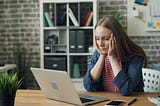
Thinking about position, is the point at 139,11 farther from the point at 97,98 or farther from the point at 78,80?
the point at 97,98

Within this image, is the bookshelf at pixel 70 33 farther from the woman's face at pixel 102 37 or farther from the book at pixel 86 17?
the woman's face at pixel 102 37

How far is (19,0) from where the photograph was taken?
4754 mm

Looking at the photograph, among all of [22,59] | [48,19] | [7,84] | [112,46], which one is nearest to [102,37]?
[112,46]

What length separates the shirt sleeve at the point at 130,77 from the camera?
1966 mm

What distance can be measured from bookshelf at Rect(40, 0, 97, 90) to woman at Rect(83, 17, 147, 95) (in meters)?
2.02

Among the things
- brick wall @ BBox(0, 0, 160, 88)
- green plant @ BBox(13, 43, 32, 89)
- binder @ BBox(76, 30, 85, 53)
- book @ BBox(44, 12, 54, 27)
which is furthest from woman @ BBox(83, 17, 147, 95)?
brick wall @ BBox(0, 0, 160, 88)

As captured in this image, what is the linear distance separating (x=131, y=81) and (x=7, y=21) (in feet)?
10.9

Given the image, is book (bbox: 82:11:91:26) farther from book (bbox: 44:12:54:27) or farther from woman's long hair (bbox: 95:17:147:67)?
woman's long hair (bbox: 95:17:147:67)

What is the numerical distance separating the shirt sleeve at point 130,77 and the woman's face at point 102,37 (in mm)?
214

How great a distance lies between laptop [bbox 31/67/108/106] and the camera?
1.67 metres

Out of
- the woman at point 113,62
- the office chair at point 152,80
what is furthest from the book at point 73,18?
the woman at point 113,62

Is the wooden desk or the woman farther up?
the woman

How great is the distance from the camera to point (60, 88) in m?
1.76

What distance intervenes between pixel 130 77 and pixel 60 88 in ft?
1.84
